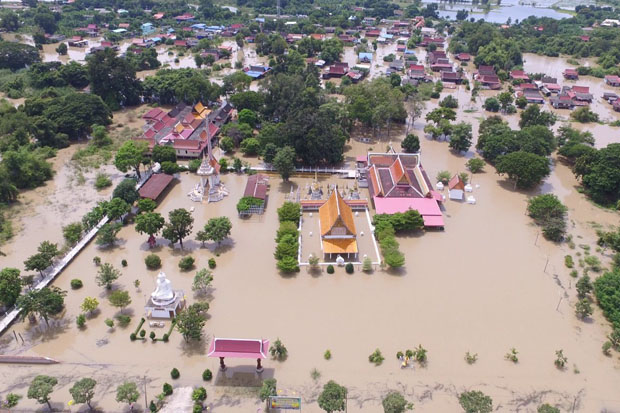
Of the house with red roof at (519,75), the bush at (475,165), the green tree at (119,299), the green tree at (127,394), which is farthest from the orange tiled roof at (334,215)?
the house with red roof at (519,75)

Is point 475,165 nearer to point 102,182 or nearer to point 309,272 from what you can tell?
point 309,272

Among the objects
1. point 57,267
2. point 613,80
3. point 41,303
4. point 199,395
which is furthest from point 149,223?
point 613,80

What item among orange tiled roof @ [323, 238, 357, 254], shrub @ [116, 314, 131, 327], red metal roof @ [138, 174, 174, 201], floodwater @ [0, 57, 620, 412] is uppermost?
red metal roof @ [138, 174, 174, 201]

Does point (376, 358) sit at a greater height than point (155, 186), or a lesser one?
lesser

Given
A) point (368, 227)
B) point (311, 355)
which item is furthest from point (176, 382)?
point (368, 227)

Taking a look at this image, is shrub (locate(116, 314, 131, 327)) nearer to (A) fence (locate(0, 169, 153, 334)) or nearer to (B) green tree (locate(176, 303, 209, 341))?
(B) green tree (locate(176, 303, 209, 341))

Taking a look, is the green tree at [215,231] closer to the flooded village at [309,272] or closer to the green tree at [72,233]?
the flooded village at [309,272]

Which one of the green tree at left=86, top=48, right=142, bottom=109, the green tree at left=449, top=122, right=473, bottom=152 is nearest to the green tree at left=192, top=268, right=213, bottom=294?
the green tree at left=449, top=122, right=473, bottom=152
